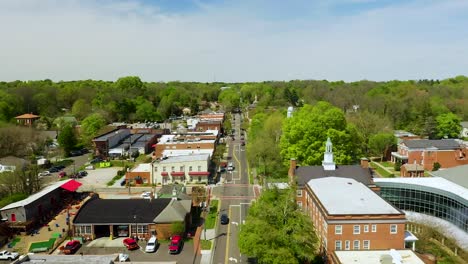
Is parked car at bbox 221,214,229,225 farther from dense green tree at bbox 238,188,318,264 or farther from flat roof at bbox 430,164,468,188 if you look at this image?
flat roof at bbox 430,164,468,188

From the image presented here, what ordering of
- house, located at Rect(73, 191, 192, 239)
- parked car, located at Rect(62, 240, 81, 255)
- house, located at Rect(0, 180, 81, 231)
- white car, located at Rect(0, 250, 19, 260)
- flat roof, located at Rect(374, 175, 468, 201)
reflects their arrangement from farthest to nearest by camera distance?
house, located at Rect(0, 180, 81, 231) → flat roof, located at Rect(374, 175, 468, 201) → house, located at Rect(73, 191, 192, 239) → parked car, located at Rect(62, 240, 81, 255) → white car, located at Rect(0, 250, 19, 260)

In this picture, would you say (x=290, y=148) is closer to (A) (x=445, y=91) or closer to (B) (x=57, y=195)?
(B) (x=57, y=195)

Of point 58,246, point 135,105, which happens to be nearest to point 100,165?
point 58,246

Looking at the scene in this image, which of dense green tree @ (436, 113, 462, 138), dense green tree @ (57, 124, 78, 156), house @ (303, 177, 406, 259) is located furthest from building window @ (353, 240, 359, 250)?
dense green tree @ (436, 113, 462, 138)

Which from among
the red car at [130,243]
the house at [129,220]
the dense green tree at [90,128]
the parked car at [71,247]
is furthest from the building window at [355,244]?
the dense green tree at [90,128]

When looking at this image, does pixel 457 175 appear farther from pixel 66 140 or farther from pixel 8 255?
pixel 66 140

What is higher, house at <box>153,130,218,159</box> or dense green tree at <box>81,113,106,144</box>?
dense green tree at <box>81,113,106,144</box>

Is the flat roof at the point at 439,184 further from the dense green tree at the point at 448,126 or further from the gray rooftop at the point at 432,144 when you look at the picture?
the dense green tree at the point at 448,126
